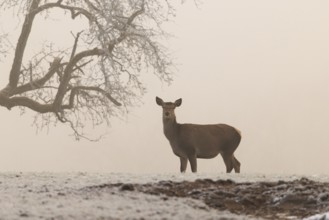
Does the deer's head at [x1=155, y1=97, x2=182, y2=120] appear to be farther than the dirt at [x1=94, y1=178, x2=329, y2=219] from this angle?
Yes

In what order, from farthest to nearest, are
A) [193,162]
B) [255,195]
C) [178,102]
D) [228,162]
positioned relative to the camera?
[228,162]
[178,102]
[193,162]
[255,195]

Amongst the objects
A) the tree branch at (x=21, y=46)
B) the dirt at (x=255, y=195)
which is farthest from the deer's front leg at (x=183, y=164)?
the tree branch at (x=21, y=46)

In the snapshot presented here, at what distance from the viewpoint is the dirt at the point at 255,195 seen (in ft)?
19.1

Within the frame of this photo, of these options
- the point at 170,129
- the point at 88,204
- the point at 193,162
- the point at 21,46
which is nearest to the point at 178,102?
the point at 170,129

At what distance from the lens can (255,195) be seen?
642 centimetres

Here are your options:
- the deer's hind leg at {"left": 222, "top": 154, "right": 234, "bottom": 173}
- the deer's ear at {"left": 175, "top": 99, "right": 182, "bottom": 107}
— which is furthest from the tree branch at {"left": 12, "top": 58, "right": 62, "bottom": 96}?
the deer's hind leg at {"left": 222, "top": 154, "right": 234, "bottom": 173}

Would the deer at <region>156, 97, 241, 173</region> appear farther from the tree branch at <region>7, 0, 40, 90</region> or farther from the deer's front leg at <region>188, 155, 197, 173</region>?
the tree branch at <region>7, 0, 40, 90</region>

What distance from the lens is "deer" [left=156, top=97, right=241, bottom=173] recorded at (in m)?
10.4

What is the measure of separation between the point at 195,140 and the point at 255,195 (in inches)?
164

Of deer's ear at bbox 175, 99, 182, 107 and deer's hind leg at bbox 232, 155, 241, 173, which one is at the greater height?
deer's ear at bbox 175, 99, 182, 107

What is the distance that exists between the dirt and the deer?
10.6ft

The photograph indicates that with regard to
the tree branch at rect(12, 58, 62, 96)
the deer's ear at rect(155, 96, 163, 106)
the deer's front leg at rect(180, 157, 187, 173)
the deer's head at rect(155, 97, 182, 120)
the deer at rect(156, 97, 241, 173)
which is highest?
the tree branch at rect(12, 58, 62, 96)

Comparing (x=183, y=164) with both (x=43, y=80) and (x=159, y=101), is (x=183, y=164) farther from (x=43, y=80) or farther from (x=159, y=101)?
(x=43, y=80)

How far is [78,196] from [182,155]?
4534 mm
